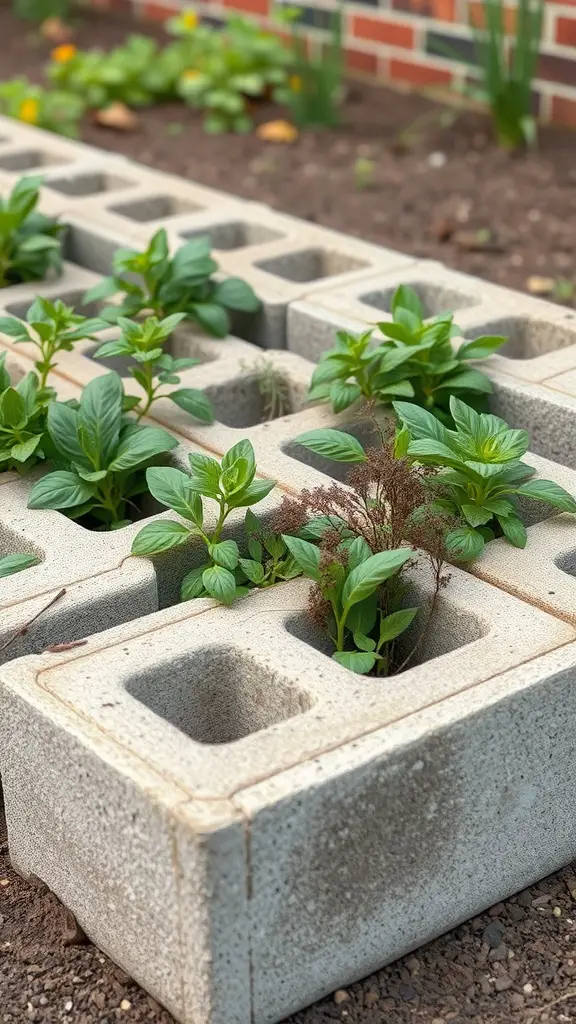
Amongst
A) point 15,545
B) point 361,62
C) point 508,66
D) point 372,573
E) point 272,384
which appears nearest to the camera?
point 372,573

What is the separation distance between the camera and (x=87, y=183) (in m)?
4.62

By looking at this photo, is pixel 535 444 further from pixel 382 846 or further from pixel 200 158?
pixel 200 158

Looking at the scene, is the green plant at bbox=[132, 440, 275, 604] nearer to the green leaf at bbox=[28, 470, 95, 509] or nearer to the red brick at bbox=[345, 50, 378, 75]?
the green leaf at bbox=[28, 470, 95, 509]

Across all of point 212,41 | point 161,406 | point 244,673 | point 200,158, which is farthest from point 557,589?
point 212,41

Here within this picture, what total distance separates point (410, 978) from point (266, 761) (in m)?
0.43

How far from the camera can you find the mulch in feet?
6.83

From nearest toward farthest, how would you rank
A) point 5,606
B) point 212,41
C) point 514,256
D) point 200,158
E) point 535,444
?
1. point 5,606
2. point 535,444
3. point 514,256
4. point 200,158
5. point 212,41

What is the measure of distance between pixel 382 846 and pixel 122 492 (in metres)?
1.03

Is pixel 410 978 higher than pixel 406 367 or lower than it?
lower

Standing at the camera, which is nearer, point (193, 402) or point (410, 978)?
point (410, 978)

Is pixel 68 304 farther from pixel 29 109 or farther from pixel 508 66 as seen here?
pixel 508 66

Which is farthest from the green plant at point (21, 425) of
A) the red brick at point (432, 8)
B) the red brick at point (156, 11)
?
the red brick at point (156, 11)

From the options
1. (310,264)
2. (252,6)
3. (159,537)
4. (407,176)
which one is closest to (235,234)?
(310,264)

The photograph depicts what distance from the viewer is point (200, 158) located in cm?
563
